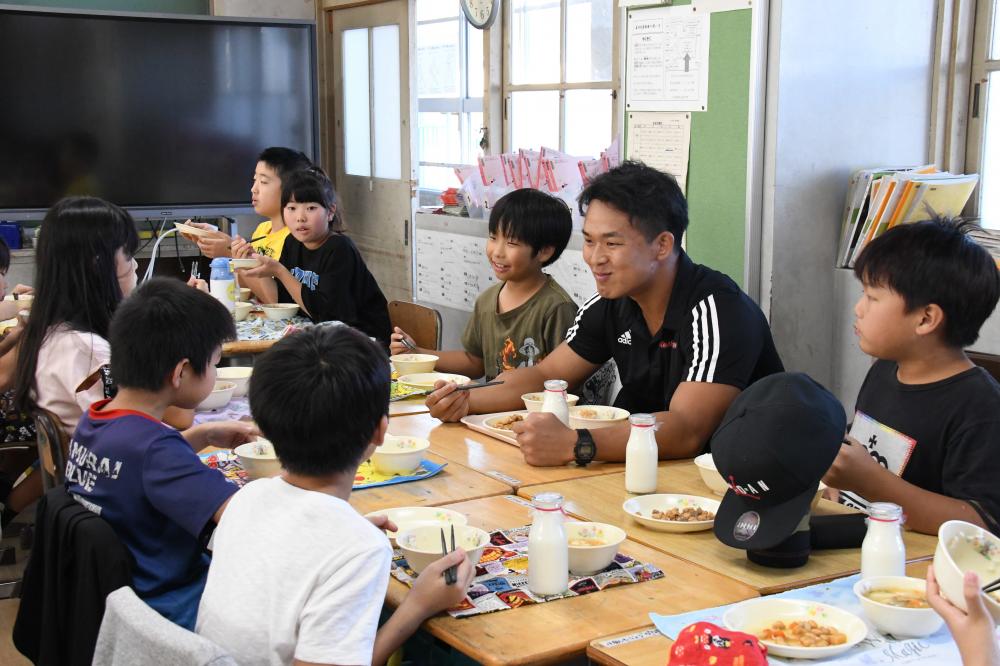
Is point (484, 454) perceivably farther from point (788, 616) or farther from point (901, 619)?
point (901, 619)

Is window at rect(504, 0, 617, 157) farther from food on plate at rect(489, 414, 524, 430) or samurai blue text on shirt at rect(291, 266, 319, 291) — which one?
food on plate at rect(489, 414, 524, 430)

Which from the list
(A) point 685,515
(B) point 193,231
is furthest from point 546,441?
(B) point 193,231

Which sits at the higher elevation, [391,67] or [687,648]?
[391,67]

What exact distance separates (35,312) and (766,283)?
7.00 feet

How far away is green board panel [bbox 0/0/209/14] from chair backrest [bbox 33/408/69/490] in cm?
440

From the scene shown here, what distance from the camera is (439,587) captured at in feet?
5.03

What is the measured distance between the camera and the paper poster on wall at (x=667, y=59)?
3574 mm

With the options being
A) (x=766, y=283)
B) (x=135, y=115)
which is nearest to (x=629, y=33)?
(x=766, y=283)

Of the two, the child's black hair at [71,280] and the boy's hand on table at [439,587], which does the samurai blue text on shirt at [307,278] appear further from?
the boy's hand on table at [439,587]

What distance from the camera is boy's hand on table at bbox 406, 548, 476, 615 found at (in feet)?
5.01

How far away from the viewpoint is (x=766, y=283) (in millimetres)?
3445

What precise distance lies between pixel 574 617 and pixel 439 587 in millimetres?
196

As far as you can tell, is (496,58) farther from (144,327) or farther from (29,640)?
(29,640)

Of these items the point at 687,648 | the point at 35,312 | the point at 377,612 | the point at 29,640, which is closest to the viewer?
the point at 687,648
